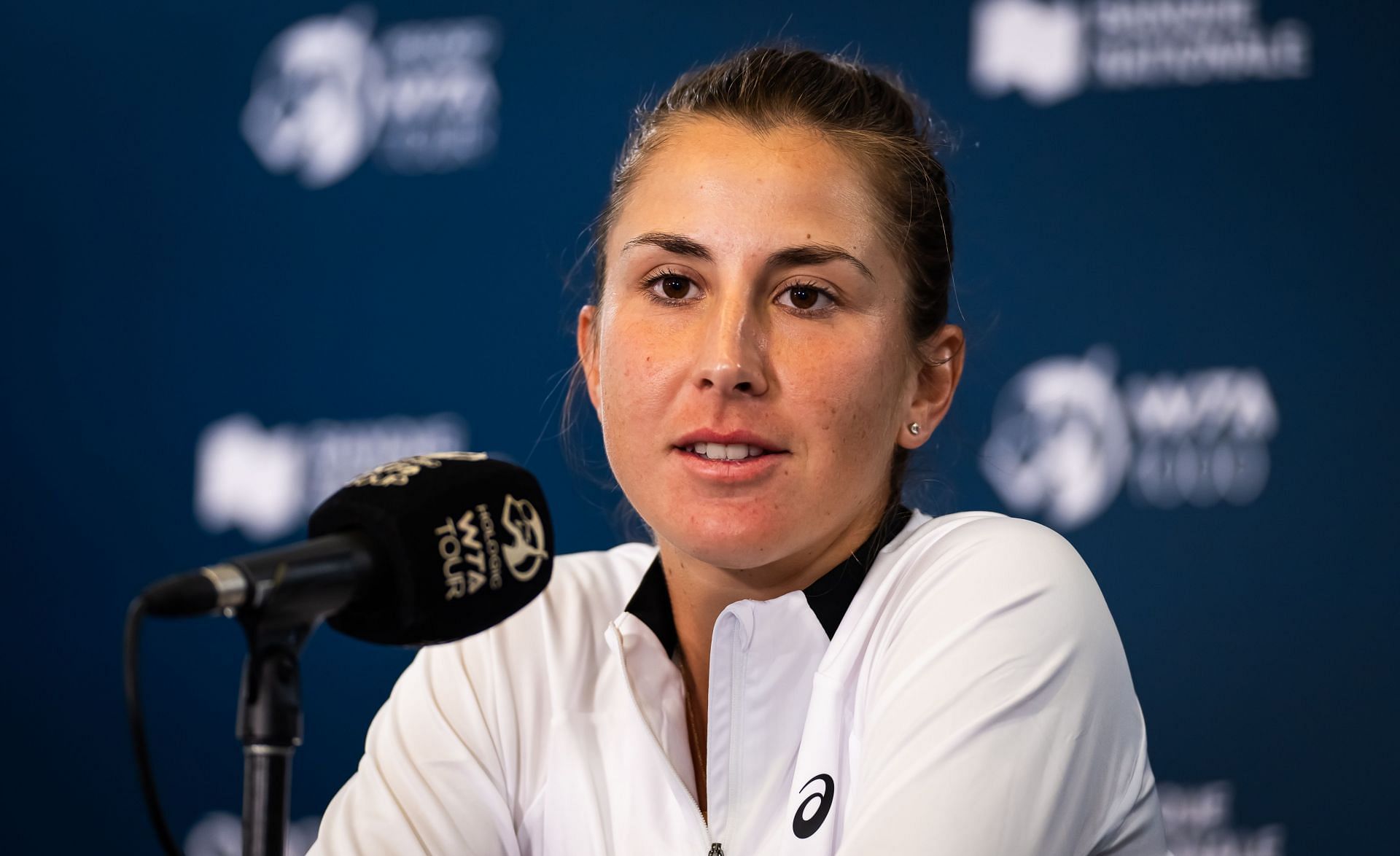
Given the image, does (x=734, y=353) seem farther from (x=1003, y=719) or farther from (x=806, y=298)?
(x=1003, y=719)

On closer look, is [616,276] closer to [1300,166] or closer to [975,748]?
[975,748]

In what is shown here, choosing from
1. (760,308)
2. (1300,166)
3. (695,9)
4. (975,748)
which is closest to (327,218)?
(695,9)

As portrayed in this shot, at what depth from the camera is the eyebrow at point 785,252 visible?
1438 millimetres

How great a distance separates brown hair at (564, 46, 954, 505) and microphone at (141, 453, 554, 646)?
2.20 feet

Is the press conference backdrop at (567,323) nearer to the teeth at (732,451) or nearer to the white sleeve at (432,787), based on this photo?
the teeth at (732,451)

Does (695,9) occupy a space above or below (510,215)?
above

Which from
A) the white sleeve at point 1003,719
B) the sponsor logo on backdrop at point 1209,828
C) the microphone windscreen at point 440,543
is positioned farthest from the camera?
the sponsor logo on backdrop at point 1209,828

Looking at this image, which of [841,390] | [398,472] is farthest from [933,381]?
[398,472]

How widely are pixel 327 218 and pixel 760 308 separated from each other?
164 cm

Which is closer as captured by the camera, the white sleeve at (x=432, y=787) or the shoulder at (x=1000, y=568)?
the shoulder at (x=1000, y=568)

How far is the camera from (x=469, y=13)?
276 centimetres

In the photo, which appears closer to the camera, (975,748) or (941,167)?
(975,748)

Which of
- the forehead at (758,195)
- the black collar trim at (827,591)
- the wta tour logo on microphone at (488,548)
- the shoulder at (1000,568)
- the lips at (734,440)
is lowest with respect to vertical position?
the black collar trim at (827,591)

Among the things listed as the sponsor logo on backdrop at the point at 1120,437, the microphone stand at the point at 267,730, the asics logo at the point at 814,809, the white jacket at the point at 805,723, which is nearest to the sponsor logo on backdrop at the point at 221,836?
the white jacket at the point at 805,723
